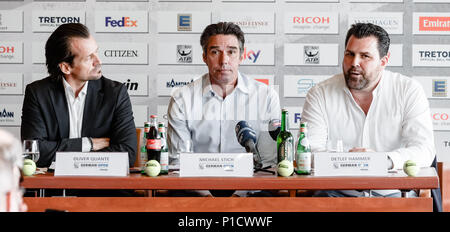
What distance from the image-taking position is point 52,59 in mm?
2578

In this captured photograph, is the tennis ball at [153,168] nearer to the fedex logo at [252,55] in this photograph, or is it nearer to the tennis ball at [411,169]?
the tennis ball at [411,169]

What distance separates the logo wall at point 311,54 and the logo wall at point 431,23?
0.69 metres

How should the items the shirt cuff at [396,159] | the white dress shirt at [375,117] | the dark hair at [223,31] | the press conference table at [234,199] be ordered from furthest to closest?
1. the dark hair at [223,31]
2. the white dress shirt at [375,117]
3. the shirt cuff at [396,159]
4. the press conference table at [234,199]

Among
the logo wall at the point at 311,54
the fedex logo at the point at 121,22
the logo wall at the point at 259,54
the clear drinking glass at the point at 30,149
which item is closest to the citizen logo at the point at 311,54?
the logo wall at the point at 311,54

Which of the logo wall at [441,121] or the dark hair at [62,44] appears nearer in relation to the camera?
the dark hair at [62,44]

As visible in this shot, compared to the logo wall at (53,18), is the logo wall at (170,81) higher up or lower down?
lower down

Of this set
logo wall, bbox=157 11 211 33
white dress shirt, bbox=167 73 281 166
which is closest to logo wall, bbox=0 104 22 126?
logo wall, bbox=157 11 211 33

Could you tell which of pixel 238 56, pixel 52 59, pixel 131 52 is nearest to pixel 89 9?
pixel 131 52

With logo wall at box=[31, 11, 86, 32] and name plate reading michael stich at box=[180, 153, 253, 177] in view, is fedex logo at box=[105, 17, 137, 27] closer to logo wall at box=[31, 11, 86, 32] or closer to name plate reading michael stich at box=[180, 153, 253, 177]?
logo wall at box=[31, 11, 86, 32]

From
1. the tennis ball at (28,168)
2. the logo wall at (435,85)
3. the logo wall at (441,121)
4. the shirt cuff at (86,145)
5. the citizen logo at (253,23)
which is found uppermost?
the citizen logo at (253,23)

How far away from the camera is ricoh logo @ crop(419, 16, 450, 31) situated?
4.01 meters

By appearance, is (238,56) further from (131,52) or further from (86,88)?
(131,52)

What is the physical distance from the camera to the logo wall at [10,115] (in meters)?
4.07

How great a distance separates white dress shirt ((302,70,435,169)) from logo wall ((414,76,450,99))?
174 centimetres
